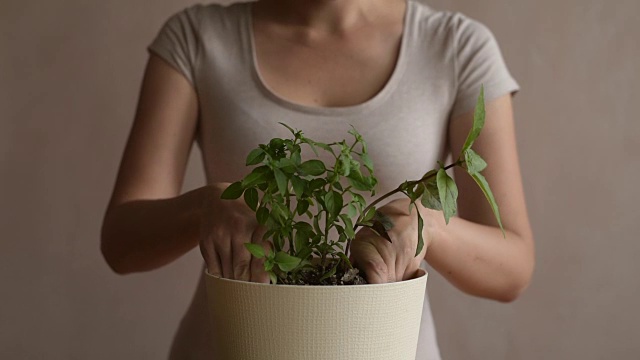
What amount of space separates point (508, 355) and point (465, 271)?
83 cm

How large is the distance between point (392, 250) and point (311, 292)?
101 mm

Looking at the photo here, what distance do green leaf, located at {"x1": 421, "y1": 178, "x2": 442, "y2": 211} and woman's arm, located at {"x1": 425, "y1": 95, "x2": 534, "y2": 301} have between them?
29cm

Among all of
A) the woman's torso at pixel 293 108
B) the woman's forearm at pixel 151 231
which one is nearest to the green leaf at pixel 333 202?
the woman's forearm at pixel 151 231

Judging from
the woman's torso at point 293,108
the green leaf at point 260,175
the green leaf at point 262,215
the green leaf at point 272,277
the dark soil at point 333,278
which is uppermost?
the woman's torso at point 293,108

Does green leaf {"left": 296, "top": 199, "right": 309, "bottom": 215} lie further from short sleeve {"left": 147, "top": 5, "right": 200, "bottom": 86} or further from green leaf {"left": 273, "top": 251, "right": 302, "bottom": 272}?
short sleeve {"left": 147, "top": 5, "right": 200, "bottom": 86}

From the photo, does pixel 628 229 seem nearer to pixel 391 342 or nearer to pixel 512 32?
pixel 512 32

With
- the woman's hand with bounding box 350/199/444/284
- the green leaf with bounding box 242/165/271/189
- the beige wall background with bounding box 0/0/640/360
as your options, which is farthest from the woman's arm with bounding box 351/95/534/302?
the beige wall background with bounding box 0/0/640/360

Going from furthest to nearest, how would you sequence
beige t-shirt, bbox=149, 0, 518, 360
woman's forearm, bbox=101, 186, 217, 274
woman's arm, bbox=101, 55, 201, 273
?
beige t-shirt, bbox=149, 0, 518, 360, woman's arm, bbox=101, 55, 201, 273, woman's forearm, bbox=101, 186, 217, 274

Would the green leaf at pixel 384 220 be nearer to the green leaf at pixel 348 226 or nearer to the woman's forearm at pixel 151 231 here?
the green leaf at pixel 348 226

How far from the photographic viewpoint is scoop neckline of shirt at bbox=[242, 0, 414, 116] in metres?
1.12

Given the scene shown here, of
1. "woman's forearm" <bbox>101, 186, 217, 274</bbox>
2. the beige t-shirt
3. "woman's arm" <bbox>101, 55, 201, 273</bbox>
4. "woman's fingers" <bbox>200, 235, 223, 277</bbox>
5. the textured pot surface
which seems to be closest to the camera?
the textured pot surface

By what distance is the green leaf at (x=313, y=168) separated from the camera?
58cm

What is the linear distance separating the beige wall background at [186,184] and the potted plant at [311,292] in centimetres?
112

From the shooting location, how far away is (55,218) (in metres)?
1.83
